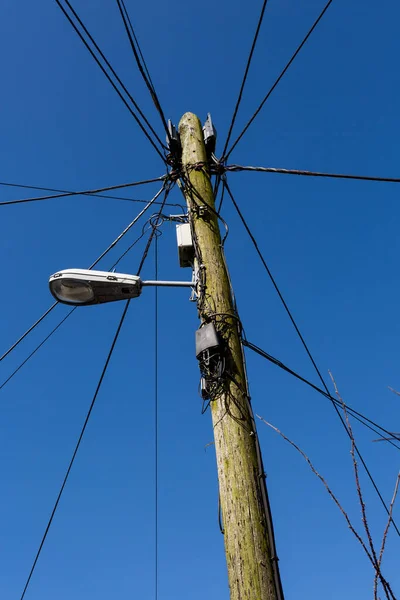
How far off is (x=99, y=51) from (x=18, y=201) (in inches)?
55.7

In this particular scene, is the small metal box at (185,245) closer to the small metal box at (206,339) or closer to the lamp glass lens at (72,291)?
the lamp glass lens at (72,291)

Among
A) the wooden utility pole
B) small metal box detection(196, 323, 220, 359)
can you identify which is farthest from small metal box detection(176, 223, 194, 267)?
small metal box detection(196, 323, 220, 359)

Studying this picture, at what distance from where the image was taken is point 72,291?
3.10 metres

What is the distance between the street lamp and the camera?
3.03m

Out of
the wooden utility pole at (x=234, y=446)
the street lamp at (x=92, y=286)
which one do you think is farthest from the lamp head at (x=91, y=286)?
the wooden utility pole at (x=234, y=446)

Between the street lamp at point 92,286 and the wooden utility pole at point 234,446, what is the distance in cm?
44

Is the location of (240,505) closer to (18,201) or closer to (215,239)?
(215,239)

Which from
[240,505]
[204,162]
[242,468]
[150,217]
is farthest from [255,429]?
[150,217]

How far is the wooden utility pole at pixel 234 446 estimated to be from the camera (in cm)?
203

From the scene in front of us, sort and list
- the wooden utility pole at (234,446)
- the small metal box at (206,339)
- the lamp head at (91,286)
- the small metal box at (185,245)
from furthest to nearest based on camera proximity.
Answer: the small metal box at (185,245) → the lamp head at (91,286) → the small metal box at (206,339) → the wooden utility pole at (234,446)

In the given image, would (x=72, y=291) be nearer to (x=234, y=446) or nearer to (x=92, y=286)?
(x=92, y=286)

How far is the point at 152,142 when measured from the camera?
4453 mm

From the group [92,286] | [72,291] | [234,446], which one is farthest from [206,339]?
[72,291]

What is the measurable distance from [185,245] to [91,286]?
0.78 meters
